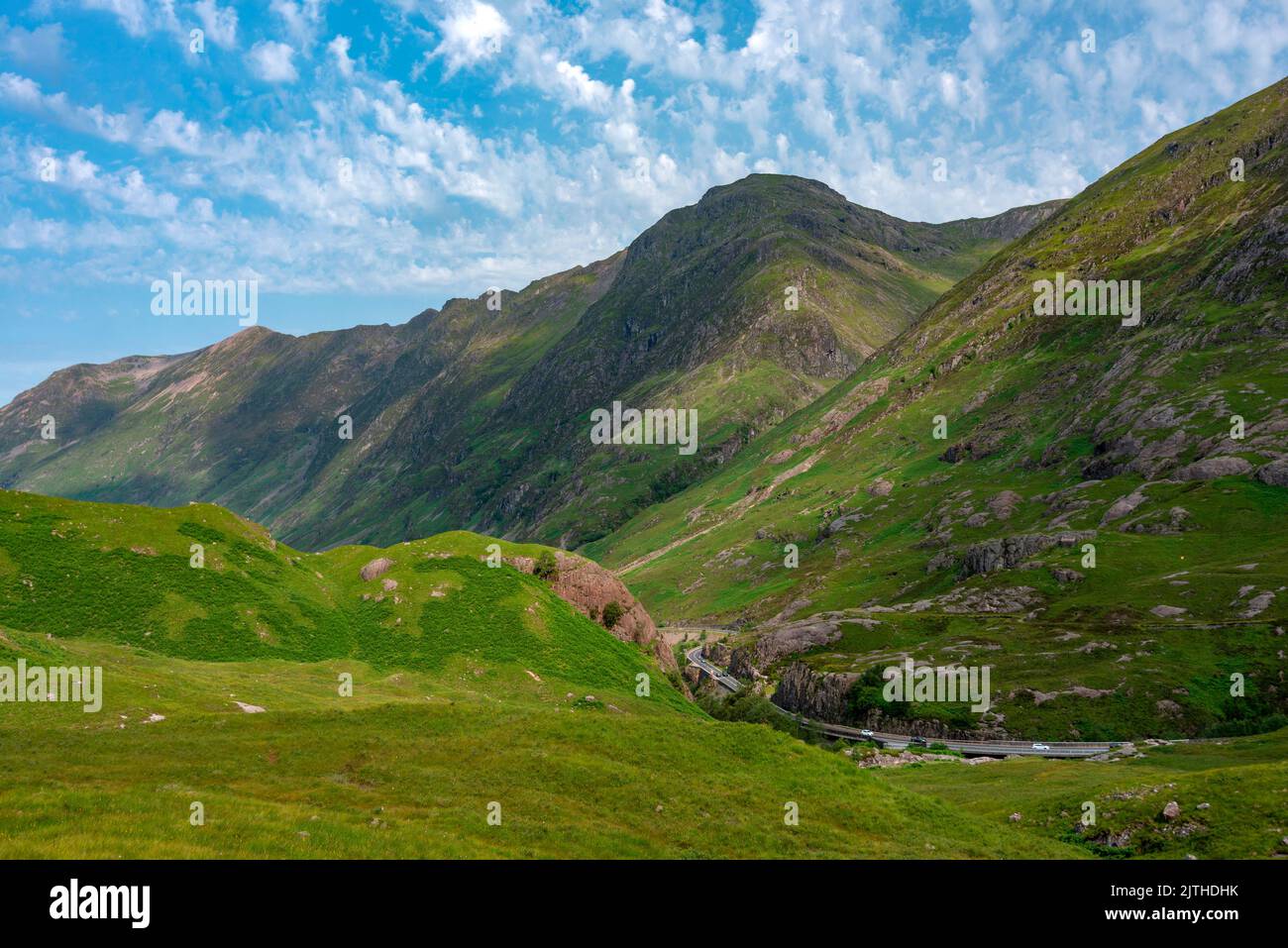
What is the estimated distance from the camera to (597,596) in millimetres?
101625

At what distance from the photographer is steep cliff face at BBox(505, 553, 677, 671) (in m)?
99.4

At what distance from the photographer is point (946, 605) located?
178000 mm

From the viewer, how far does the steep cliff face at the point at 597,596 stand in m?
99.4

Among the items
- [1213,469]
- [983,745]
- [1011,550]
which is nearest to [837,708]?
[983,745]

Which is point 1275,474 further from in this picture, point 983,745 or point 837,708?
point 837,708

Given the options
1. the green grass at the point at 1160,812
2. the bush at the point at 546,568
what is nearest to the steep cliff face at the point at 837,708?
the green grass at the point at 1160,812

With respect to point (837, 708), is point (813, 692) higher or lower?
higher

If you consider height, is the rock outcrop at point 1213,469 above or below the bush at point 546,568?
above

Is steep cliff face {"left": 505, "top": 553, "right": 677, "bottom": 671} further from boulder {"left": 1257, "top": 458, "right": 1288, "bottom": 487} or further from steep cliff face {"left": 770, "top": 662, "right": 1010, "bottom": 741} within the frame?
boulder {"left": 1257, "top": 458, "right": 1288, "bottom": 487}

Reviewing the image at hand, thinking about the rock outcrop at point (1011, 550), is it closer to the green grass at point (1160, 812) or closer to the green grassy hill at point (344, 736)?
the green grass at point (1160, 812)

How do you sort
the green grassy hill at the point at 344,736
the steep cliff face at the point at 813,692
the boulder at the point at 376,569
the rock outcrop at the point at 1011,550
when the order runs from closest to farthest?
the green grassy hill at the point at 344,736
the boulder at the point at 376,569
the steep cliff face at the point at 813,692
the rock outcrop at the point at 1011,550

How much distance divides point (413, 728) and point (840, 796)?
25540mm
